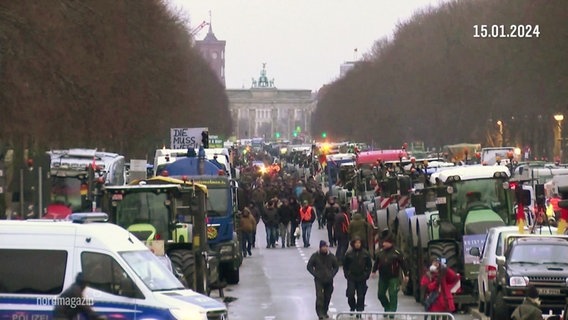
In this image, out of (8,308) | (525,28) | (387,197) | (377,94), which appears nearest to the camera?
(8,308)

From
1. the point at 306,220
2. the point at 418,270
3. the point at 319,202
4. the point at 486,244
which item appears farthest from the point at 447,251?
the point at 319,202

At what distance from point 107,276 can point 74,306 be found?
1.99 metres

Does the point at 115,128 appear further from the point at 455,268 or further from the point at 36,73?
the point at 455,268

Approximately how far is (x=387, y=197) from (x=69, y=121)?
9.00 m

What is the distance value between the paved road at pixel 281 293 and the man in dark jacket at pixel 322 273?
0.85ft

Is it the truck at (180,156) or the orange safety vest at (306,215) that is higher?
the truck at (180,156)

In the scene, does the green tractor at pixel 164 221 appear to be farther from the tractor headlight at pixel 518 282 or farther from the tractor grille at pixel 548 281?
the tractor grille at pixel 548 281

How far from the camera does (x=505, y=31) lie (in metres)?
82.9

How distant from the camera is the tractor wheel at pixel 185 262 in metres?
30.4

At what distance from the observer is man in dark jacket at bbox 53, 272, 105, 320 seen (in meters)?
19.0

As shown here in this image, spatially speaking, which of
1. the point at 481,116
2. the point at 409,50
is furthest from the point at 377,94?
the point at 481,116

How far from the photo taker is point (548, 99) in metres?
74.9

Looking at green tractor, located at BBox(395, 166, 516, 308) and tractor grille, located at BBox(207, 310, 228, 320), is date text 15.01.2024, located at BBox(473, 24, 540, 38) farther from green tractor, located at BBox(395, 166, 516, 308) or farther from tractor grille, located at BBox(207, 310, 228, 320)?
tractor grille, located at BBox(207, 310, 228, 320)

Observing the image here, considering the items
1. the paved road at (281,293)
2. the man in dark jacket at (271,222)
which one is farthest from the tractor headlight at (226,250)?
the man in dark jacket at (271,222)
